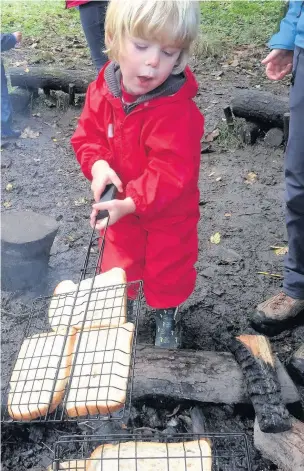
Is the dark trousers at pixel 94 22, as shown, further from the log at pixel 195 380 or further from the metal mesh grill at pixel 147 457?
the metal mesh grill at pixel 147 457

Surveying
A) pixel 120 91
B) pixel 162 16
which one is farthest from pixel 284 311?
pixel 162 16

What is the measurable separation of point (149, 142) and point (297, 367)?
1359 mm

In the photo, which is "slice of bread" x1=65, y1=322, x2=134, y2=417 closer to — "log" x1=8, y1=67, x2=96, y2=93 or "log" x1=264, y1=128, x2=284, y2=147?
"log" x1=264, y1=128, x2=284, y2=147

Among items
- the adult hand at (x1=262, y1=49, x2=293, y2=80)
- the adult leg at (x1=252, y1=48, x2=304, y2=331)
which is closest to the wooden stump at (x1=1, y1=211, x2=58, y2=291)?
the adult leg at (x1=252, y1=48, x2=304, y2=331)

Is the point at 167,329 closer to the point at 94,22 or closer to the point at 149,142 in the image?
the point at 149,142

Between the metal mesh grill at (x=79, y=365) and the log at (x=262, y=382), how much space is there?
61 cm

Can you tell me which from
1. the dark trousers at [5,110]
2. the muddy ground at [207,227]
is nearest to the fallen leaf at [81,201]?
the muddy ground at [207,227]

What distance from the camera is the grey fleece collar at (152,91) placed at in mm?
2172

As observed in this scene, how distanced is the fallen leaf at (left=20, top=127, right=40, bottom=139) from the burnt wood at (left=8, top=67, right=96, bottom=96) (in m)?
0.78

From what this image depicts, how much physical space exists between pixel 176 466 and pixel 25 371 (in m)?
0.68

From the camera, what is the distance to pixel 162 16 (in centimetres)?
191

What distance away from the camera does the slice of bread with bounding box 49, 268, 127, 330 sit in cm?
203

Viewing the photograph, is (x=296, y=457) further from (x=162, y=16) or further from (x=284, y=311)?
(x=162, y=16)

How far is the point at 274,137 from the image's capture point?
5.09 meters
